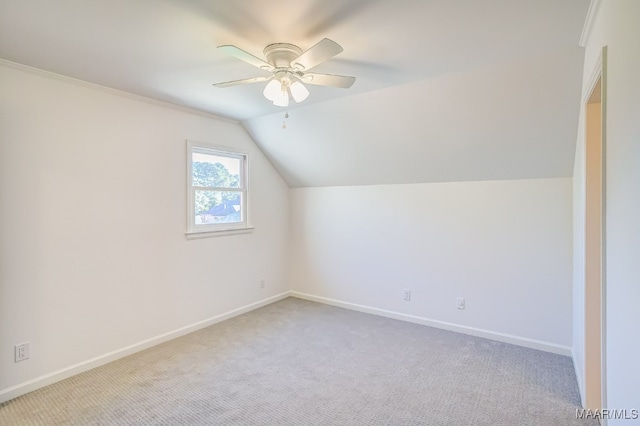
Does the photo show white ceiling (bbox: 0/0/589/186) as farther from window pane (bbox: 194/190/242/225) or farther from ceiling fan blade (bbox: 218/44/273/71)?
window pane (bbox: 194/190/242/225)

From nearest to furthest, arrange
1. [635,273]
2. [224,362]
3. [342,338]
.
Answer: [635,273] → [224,362] → [342,338]

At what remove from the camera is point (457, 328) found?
367 centimetres

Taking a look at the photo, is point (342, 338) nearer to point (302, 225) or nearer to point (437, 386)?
point (437, 386)

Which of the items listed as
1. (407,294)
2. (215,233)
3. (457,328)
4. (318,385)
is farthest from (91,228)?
(457,328)

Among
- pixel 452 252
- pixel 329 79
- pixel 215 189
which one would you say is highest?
pixel 329 79

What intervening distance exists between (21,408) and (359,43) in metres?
3.35

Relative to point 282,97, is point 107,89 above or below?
above

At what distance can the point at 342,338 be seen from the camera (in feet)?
11.5

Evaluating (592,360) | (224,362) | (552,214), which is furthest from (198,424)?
(552,214)

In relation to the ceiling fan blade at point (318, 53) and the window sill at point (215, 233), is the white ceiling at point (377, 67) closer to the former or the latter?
the ceiling fan blade at point (318, 53)

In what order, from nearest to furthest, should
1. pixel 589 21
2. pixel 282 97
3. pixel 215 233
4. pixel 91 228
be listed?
pixel 589 21 → pixel 282 97 → pixel 91 228 → pixel 215 233

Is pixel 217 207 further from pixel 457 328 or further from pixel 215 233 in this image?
pixel 457 328

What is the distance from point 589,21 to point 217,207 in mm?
3623

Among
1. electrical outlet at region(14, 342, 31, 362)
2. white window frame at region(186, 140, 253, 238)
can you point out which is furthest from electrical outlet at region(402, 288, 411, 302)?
electrical outlet at region(14, 342, 31, 362)
